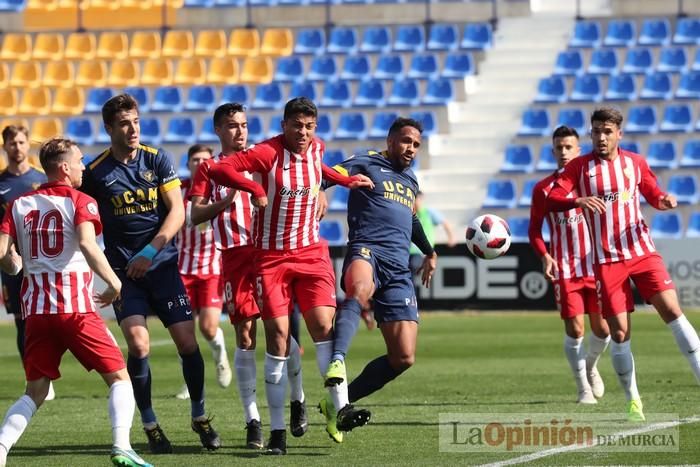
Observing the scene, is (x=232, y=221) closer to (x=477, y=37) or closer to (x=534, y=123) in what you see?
(x=534, y=123)

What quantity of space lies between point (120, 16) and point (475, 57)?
787 cm

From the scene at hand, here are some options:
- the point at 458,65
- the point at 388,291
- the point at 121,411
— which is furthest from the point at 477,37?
the point at 121,411

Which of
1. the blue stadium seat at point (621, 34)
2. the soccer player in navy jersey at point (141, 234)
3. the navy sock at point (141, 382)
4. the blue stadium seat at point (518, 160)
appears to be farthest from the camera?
the blue stadium seat at point (621, 34)

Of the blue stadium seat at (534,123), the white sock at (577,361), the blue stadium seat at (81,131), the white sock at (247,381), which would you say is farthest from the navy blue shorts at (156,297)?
the blue stadium seat at (81,131)

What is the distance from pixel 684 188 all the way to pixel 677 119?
170cm

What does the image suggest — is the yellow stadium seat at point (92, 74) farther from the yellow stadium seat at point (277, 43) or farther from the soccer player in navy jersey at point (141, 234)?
the soccer player in navy jersey at point (141, 234)

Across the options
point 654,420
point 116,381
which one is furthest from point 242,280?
point 654,420

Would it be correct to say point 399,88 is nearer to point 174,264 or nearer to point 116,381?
point 174,264

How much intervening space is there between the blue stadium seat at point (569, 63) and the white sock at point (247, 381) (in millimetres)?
17324

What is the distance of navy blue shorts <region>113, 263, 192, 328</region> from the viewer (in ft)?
29.5

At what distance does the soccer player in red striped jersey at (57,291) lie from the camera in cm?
752

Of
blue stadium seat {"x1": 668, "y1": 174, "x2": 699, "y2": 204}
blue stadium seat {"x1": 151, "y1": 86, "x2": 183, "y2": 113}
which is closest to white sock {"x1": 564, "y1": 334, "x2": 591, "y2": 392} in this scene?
blue stadium seat {"x1": 668, "y1": 174, "x2": 699, "y2": 204}

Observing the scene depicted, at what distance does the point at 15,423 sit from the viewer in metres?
7.47

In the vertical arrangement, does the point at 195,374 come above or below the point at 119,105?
below
